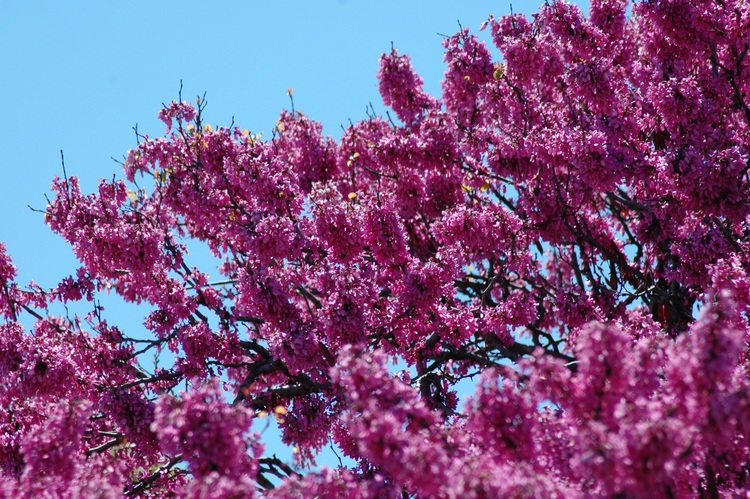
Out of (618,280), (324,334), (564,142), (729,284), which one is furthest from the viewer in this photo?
(618,280)

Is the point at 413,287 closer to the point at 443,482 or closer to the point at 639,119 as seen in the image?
the point at 639,119

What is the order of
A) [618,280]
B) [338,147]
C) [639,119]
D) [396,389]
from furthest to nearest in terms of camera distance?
[338,147] < [618,280] < [639,119] < [396,389]

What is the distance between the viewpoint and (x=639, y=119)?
13.4m

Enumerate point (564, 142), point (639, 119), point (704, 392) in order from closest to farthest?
1. point (704, 392)
2. point (564, 142)
3. point (639, 119)

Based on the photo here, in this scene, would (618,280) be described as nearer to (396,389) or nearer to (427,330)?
(427,330)

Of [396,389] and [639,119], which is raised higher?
[639,119]

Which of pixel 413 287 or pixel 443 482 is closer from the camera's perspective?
pixel 443 482

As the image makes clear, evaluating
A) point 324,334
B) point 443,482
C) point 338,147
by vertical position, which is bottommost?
point 443,482

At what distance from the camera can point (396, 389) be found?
6906 millimetres

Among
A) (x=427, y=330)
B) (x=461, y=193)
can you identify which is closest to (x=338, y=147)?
(x=461, y=193)

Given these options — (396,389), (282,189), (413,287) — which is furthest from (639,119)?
(396,389)

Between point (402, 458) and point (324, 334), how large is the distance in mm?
5284

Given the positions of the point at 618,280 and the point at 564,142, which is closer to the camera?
the point at 564,142

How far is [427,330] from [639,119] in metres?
4.84
